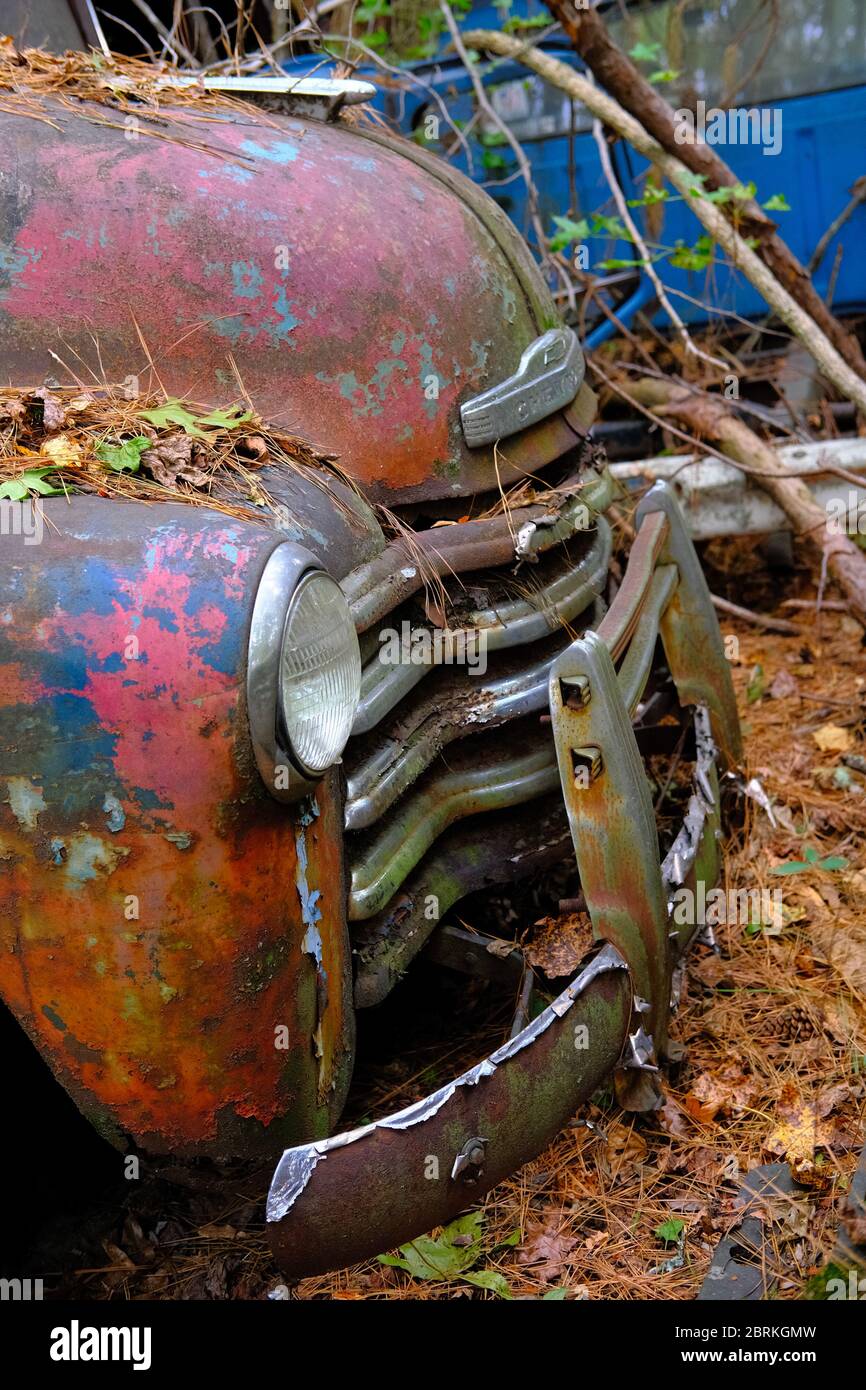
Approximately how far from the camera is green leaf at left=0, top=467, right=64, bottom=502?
162 cm

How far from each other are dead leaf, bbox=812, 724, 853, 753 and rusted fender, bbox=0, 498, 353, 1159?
2.02 m

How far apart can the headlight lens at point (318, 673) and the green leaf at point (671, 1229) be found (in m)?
0.98

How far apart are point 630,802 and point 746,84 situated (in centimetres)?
348

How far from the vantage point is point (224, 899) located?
156cm

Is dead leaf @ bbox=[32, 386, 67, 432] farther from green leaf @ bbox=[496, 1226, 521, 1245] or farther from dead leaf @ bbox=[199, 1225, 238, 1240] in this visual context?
green leaf @ bbox=[496, 1226, 521, 1245]

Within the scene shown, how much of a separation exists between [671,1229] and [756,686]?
1.95 m

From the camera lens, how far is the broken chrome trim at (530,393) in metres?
2.23

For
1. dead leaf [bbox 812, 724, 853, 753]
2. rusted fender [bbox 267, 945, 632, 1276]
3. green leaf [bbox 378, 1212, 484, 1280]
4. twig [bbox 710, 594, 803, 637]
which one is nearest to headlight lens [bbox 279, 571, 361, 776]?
rusted fender [bbox 267, 945, 632, 1276]

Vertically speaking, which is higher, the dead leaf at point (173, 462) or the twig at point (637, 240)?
the twig at point (637, 240)

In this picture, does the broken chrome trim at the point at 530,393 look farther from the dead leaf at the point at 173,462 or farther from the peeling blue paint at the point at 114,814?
the peeling blue paint at the point at 114,814

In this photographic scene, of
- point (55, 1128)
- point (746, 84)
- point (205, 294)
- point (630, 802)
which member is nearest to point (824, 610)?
point (746, 84)

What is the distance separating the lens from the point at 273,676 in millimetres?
1487

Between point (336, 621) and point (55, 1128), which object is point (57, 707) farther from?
point (55, 1128)

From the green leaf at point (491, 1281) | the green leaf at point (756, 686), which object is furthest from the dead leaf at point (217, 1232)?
the green leaf at point (756, 686)
